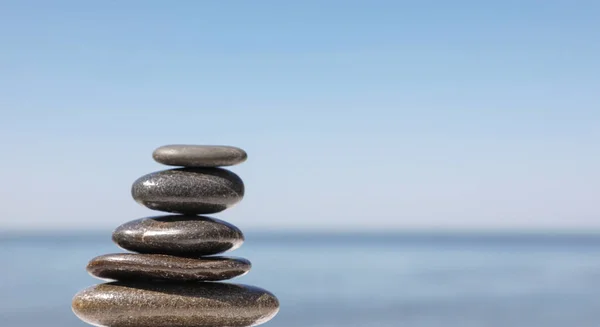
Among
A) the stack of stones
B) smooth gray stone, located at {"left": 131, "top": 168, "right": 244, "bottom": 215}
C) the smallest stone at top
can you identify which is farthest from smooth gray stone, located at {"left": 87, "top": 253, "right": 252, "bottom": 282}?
the smallest stone at top

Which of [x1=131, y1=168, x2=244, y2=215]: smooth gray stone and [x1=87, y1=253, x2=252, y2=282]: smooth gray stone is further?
[x1=131, y1=168, x2=244, y2=215]: smooth gray stone

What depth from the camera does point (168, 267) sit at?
18.5ft

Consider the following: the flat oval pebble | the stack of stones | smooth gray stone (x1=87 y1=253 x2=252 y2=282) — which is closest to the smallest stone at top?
the stack of stones

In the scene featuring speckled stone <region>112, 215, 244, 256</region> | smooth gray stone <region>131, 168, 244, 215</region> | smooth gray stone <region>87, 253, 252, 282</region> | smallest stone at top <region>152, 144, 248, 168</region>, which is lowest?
smooth gray stone <region>87, 253, 252, 282</region>

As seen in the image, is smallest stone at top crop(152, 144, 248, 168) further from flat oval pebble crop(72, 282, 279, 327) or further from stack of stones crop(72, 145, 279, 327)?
flat oval pebble crop(72, 282, 279, 327)

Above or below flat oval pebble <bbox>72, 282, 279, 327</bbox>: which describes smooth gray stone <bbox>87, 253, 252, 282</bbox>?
above

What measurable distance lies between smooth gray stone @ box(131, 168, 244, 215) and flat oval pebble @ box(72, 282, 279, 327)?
0.56 metres

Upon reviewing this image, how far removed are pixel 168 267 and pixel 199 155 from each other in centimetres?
81

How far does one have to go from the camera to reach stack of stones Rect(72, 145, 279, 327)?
222 inches

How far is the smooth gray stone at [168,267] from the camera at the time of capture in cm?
563

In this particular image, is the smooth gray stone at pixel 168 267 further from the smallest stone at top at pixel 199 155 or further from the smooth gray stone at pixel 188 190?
the smallest stone at top at pixel 199 155

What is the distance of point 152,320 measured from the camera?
5668mm

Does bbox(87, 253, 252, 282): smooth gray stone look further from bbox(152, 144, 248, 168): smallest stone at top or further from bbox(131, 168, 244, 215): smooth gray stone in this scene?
bbox(152, 144, 248, 168): smallest stone at top

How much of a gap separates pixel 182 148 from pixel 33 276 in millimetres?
24580
